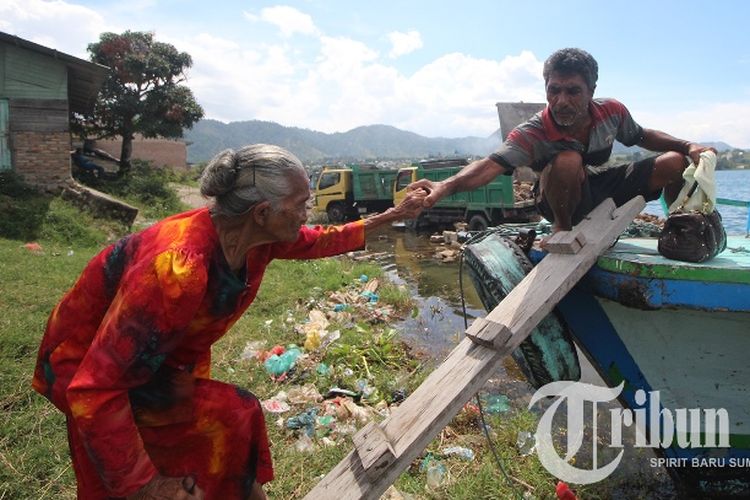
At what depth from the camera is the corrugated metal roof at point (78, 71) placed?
34.1ft

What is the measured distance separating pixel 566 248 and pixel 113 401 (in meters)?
2.03

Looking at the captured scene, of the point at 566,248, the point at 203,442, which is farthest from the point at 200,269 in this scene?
the point at 566,248

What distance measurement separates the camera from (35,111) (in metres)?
10.6

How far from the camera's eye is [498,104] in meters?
16.5

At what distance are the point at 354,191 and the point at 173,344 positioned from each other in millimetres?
16944

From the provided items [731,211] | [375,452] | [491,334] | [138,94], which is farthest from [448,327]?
[731,211]

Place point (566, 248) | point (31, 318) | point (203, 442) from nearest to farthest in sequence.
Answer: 1. point (203, 442)
2. point (566, 248)
3. point (31, 318)

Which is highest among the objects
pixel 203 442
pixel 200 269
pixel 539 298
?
pixel 200 269

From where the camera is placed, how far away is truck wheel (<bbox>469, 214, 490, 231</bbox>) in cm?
1331

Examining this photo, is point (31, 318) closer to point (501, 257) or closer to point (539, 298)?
point (501, 257)

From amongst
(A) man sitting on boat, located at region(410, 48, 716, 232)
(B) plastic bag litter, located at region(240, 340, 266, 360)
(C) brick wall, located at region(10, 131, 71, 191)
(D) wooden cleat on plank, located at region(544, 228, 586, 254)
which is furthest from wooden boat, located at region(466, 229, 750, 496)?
(C) brick wall, located at region(10, 131, 71, 191)

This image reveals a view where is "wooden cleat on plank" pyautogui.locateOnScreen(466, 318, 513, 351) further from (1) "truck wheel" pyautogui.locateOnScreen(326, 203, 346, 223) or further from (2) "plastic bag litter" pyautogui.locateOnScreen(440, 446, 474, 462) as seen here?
(1) "truck wheel" pyautogui.locateOnScreen(326, 203, 346, 223)

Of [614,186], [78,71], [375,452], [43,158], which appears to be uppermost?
[78,71]

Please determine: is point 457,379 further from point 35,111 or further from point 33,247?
point 35,111
